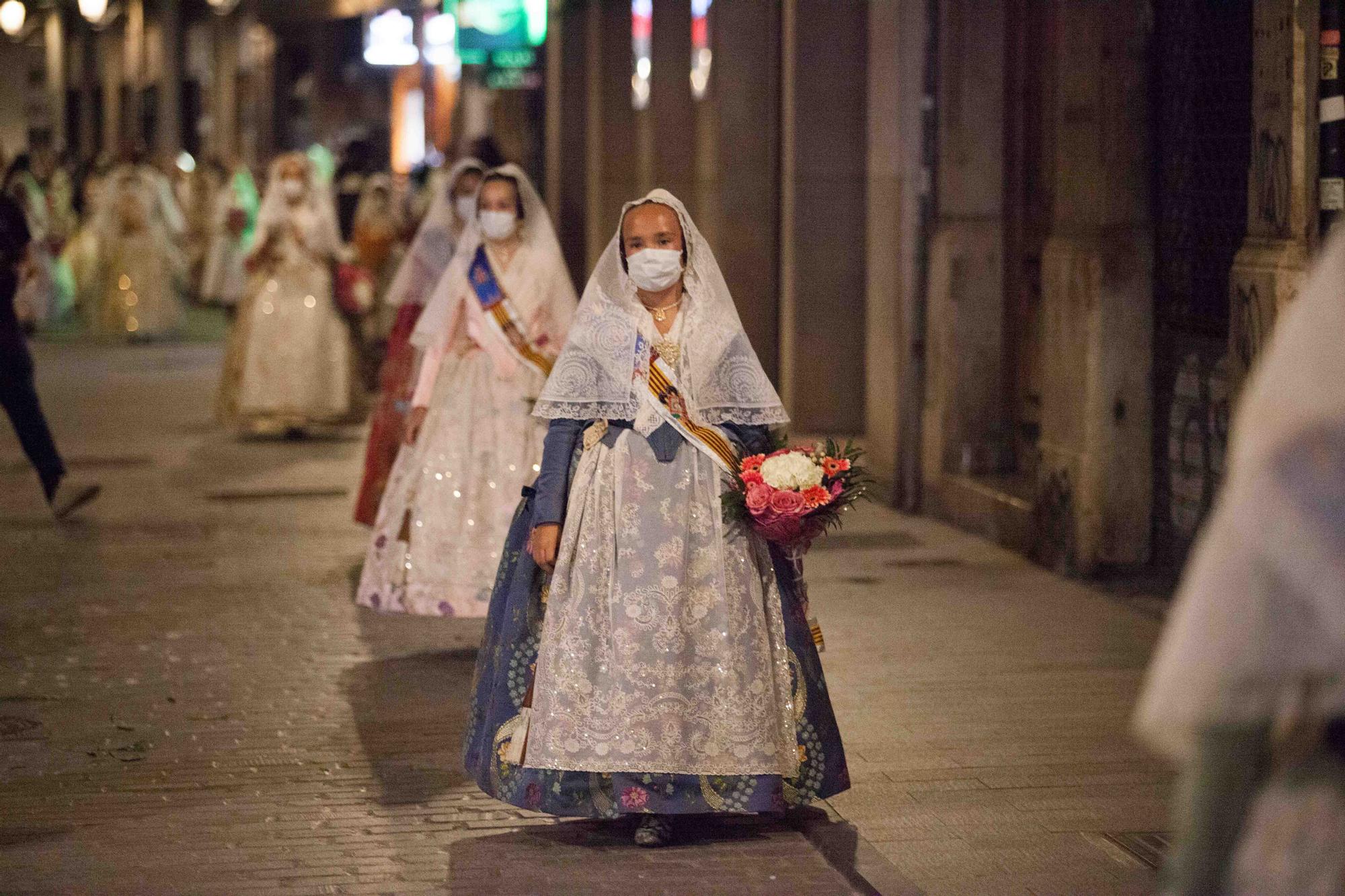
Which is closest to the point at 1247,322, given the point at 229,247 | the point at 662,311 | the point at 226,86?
the point at 662,311

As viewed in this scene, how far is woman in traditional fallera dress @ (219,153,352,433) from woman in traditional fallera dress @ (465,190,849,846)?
33.5ft

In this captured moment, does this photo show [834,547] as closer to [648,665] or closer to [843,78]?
[843,78]

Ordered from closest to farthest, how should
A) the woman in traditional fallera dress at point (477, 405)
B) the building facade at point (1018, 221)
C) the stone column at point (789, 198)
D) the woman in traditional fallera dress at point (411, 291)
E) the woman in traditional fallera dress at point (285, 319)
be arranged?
the woman in traditional fallera dress at point (477, 405) → the building facade at point (1018, 221) → the woman in traditional fallera dress at point (411, 291) → the stone column at point (789, 198) → the woman in traditional fallera dress at point (285, 319)

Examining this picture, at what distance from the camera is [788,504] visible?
5555 millimetres

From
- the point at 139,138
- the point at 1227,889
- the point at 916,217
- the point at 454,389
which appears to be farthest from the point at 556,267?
the point at 139,138

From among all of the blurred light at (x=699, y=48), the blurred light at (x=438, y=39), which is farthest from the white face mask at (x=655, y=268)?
the blurred light at (x=438, y=39)

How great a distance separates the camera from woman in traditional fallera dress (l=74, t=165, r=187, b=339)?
81.9 ft

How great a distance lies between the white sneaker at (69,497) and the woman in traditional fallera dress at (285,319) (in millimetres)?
3801

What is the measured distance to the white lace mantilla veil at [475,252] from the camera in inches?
335

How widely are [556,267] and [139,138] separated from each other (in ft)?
143

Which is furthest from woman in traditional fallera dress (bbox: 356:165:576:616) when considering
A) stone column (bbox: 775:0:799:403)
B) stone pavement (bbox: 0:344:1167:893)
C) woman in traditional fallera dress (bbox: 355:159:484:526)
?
stone column (bbox: 775:0:799:403)

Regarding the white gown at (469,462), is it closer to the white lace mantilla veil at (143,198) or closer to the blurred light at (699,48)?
the blurred light at (699,48)

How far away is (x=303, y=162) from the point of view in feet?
51.3

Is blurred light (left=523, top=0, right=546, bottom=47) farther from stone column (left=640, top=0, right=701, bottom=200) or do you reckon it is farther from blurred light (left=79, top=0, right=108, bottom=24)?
blurred light (left=79, top=0, right=108, bottom=24)
